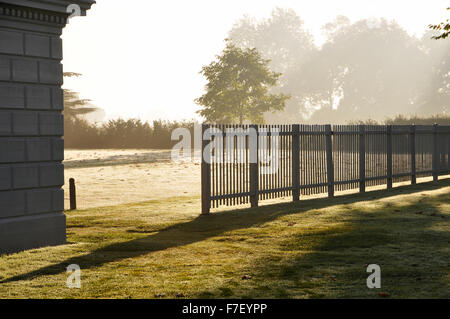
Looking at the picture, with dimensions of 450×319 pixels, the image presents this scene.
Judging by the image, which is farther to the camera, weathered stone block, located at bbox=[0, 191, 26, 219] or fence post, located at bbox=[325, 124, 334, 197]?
fence post, located at bbox=[325, 124, 334, 197]

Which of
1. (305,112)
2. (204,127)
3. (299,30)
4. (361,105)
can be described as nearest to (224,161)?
(204,127)

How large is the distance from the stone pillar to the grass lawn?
45 cm

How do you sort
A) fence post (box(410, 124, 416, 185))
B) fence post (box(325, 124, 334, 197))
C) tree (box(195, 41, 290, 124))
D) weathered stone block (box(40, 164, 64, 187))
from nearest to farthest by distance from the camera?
weathered stone block (box(40, 164, 64, 187)) < fence post (box(325, 124, 334, 197)) < fence post (box(410, 124, 416, 185)) < tree (box(195, 41, 290, 124))

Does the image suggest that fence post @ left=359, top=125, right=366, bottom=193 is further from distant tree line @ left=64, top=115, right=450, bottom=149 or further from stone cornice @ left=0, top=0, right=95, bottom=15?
distant tree line @ left=64, top=115, right=450, bottom=149

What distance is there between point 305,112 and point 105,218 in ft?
288

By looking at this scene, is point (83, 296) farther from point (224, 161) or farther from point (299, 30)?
point (299, 30)

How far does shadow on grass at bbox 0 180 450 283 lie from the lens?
8.16 metres

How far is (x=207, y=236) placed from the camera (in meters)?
10.4

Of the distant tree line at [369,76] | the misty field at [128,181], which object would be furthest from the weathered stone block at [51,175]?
the distant tree line at [369,76]

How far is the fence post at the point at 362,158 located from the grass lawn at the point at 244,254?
4043 millimetres

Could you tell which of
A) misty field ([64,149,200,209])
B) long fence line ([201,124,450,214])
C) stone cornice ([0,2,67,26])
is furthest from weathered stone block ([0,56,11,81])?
misty field ([64,149,200,209])

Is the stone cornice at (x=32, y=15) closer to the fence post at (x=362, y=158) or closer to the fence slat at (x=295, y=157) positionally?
the fence slat at (x=295, y=157)

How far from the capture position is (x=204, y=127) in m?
12.9

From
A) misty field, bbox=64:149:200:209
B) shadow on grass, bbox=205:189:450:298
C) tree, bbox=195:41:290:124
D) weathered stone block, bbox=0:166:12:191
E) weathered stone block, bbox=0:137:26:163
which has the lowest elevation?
shadow on grass, bbox=205:189:450:298
